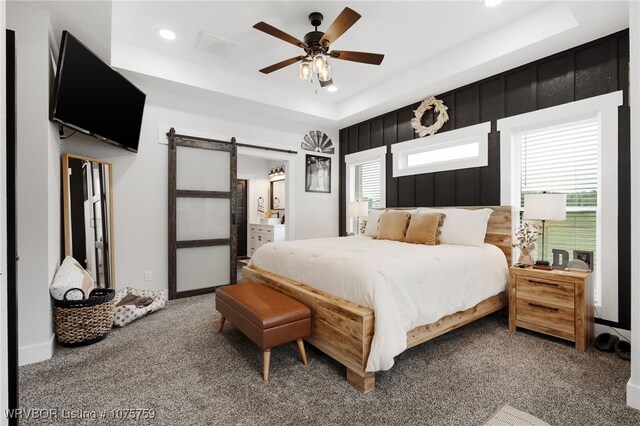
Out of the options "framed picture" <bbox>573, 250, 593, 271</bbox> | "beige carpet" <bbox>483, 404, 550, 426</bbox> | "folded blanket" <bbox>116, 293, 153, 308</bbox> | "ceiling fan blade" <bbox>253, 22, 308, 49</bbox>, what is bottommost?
"beige carpet" <bbox>483, 404, 550, 426</bbox>

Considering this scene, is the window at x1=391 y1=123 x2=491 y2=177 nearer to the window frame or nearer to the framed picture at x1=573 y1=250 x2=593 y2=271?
the window frame

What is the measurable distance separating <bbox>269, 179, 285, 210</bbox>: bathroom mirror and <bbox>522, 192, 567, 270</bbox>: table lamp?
5.43 meters

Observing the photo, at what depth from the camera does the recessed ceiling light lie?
3.12m

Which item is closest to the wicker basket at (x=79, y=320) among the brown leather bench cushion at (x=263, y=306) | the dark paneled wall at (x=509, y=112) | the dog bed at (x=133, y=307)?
the dog bed at (x=133, y=307)

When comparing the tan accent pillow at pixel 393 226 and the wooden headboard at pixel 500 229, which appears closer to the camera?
the wooden headboard at pixel 500 229

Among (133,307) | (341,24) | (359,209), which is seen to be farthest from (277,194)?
(341,24)

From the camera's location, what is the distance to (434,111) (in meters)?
4.18

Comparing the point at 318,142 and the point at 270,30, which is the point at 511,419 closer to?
the point at 270,30

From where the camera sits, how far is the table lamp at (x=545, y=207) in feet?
8.75

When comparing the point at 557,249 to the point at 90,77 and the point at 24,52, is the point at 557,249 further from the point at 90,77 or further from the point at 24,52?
the point at 24,52

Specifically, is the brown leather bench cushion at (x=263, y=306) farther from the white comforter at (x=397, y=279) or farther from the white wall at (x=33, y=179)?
the white wall at (x=33, y=179)

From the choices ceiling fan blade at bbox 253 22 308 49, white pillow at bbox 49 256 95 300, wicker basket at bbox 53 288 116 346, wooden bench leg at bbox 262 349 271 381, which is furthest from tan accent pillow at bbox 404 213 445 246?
white pillow at bbox 49 256 95 300

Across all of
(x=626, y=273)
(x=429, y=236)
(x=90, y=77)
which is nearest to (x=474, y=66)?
(x=429, y=236)

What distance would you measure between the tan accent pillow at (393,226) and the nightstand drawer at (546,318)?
1.31 metres
